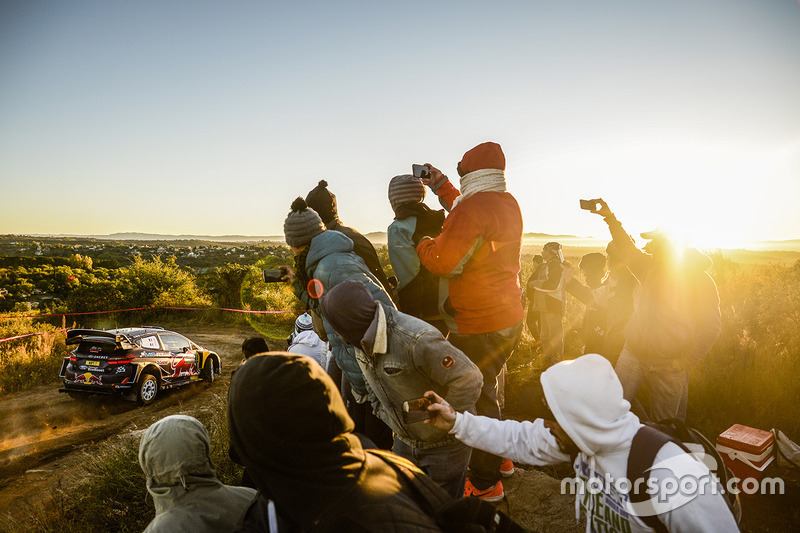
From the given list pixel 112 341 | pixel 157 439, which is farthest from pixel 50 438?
pixel 157 439

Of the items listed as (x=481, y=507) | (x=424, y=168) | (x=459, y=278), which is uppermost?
(x=424, y=168)

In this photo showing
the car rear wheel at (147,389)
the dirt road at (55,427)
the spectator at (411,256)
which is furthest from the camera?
the car rear wheel at (147,389)

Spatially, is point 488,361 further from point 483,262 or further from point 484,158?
point 484,158

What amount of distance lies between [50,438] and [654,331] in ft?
29.3

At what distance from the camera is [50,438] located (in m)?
6.75

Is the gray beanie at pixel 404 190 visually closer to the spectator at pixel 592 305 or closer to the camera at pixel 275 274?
the camera at pixel 275 274

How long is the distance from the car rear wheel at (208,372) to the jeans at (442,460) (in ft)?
28.9

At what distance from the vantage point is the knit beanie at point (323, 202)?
4.03m

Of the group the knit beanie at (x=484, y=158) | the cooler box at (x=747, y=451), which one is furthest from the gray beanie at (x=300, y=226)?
the cooler box at (x=747, y=451)

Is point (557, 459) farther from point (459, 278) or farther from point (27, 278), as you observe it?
point (27, 278)

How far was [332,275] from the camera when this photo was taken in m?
2.83

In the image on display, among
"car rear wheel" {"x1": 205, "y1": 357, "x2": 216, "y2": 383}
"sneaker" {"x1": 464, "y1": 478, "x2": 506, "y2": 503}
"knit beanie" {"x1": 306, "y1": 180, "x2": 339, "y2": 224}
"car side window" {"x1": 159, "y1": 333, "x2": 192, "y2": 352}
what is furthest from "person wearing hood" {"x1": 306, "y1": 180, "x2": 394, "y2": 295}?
"car rear wheel" {"x1": 205, "y1": 357, "x2": 216, "y2": 383}

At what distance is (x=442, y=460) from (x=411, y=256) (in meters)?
1.48

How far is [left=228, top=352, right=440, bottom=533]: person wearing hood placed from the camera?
1116 mm
